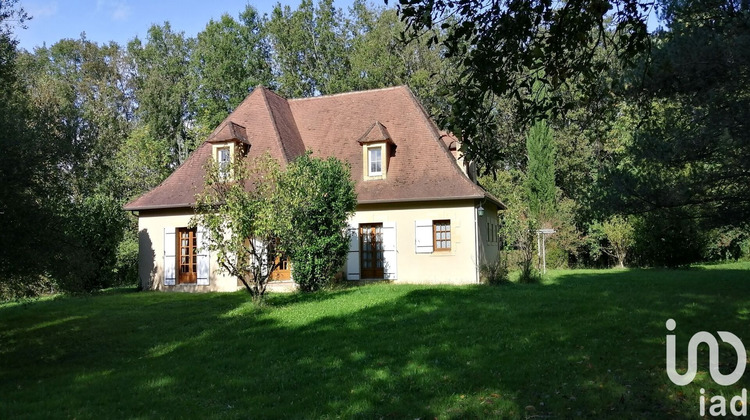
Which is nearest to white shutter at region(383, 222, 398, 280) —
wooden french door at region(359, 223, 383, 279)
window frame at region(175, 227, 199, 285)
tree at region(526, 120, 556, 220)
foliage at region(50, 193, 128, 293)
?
wooden french door at region(359, 223, 383, 279)

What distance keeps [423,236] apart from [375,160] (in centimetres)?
314

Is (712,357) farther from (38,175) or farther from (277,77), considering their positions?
(277,77)

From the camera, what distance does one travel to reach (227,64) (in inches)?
1201

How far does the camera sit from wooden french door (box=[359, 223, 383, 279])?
16625 millimetres

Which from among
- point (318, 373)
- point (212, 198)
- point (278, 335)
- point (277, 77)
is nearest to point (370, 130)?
point (212, 198)

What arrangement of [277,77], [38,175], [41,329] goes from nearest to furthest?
[38,175], [41,329], [277,77]

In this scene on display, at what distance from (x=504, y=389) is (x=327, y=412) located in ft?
5.80

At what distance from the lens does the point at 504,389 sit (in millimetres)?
5332

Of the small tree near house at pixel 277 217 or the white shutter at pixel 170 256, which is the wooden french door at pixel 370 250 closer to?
the small tree near house at pixel 277 217

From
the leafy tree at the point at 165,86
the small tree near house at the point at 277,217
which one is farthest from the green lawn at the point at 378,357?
the leafy tree at the point at 165,86

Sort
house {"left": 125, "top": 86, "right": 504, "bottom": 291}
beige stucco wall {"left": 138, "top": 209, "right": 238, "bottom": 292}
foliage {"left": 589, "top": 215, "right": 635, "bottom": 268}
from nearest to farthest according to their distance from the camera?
house {"left": 125, "top": 86, "right": 504, "bottom": 291} < beige stucco wall {"left": 138, "top": 209, "right": 238, "bottom": 292} < foliage {"left": 589, "top": 215, "right": 635, "bottom": 268}

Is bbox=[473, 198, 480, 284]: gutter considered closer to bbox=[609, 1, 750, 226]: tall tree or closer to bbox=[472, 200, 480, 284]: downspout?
bbox=[472, 200, 480, 284]: downspout

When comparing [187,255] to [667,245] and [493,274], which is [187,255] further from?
[667,245]

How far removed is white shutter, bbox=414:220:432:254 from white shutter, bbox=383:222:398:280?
71cm
